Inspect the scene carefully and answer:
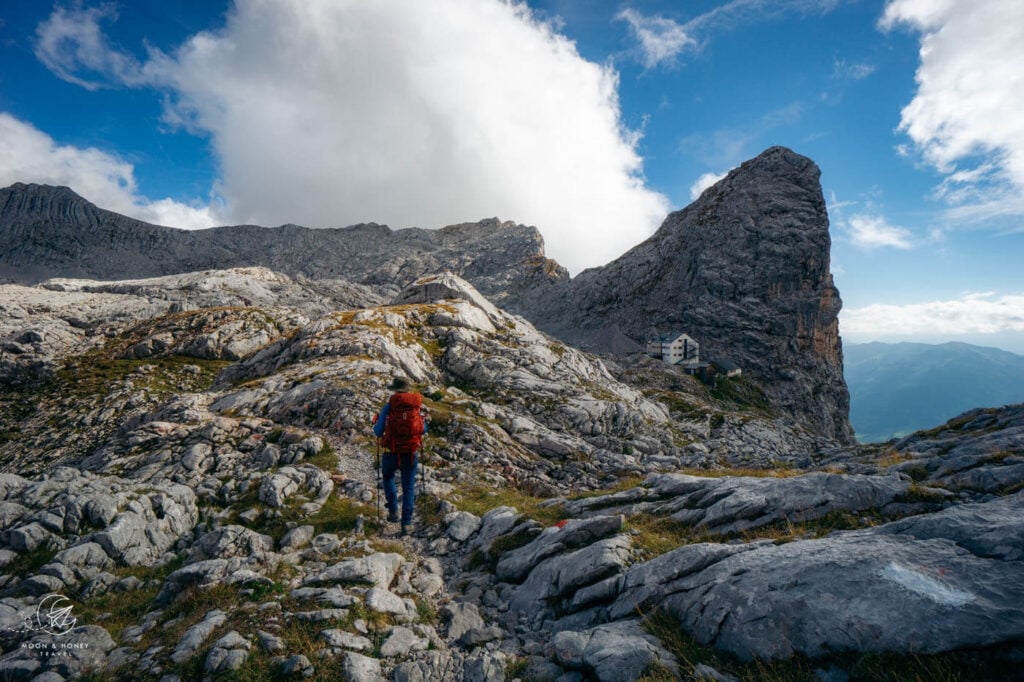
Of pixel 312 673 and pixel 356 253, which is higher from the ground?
pixel 356 253

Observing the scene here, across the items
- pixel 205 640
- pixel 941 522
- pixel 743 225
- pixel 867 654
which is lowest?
pixel 205 640

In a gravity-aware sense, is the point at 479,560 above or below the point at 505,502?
below

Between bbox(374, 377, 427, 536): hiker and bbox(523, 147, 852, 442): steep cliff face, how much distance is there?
89731mm

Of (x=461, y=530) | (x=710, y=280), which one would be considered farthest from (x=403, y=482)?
(x=710, y=280)

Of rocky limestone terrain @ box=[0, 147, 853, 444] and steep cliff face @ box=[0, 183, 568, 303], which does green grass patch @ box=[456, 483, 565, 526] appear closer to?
rocky limestone terrain @ box=[0, 147, 853, 444]

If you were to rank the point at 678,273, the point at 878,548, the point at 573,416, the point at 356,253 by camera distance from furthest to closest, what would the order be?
the point at 356,253, the point at 678,273, the point at 573,416, the point at 878,548

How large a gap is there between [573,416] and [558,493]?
10.8 m

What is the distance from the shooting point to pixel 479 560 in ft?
34.9

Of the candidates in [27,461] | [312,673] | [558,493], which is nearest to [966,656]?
[312,673]

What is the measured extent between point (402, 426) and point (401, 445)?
584 mm


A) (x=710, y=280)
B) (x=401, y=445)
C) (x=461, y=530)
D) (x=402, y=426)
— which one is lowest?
(x=461, y=530)

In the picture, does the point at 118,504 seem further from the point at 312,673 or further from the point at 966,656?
the point at 966,656

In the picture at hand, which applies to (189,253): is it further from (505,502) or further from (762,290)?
(505,502)

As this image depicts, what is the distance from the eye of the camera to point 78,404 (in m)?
29.8
